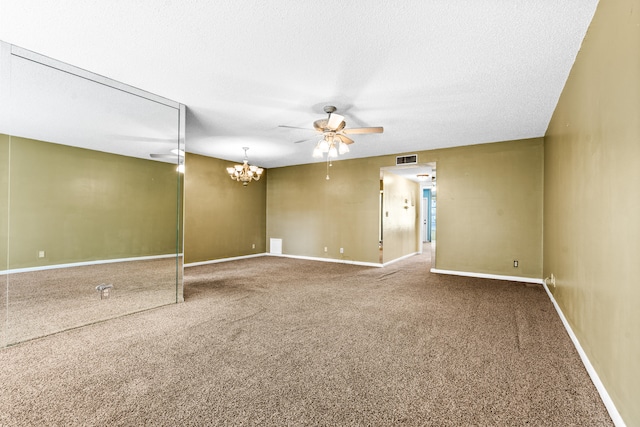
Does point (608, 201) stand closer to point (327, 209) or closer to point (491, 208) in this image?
point (491, 208)

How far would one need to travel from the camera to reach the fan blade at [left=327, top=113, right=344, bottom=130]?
3.79 meters

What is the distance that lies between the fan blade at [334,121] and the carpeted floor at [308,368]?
244cm

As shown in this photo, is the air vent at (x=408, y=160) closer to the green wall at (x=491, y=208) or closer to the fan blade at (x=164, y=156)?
the green wall at (x=491, y=208)

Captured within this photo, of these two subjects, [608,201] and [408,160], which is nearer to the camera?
[608,201]

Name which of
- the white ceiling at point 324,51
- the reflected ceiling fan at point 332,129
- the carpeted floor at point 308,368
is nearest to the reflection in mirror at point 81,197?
the white ceiling at point 324,51

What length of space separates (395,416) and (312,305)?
7.44 feet

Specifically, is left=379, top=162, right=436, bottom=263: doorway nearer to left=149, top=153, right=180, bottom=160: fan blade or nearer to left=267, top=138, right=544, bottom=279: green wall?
left=267, top=138, right=544, bottom=279: green wall

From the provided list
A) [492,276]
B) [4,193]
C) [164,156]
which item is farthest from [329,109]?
[492,276]

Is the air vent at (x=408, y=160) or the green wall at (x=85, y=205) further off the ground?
the air vent at (x=408, y=160)

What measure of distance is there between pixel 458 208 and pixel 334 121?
3.80 metres

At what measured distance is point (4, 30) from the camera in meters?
2.46

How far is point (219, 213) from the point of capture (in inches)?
307

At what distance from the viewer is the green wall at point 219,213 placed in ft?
23.3

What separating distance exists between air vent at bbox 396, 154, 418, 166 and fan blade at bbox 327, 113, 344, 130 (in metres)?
3.32
